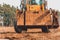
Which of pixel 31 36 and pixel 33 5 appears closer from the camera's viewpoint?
pixel 31 36

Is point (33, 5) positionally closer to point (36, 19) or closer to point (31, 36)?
point (36, 19)

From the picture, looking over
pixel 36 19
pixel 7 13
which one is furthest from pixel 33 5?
pixel 7 13

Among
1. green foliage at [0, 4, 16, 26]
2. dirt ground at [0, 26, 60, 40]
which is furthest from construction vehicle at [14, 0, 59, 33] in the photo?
green foliage at [0, 4, 16, 26]

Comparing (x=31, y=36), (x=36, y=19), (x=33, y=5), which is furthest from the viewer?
(x=33, y=5)

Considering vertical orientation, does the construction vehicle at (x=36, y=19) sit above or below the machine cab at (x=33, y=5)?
below

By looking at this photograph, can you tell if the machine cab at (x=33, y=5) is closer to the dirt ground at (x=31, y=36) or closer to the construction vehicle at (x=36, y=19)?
the construction vehicle at (x=36, y=19)

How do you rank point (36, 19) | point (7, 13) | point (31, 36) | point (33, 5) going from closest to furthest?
point (31, 36)
point (36, 19)
point (33, 5)
point (7, 13)

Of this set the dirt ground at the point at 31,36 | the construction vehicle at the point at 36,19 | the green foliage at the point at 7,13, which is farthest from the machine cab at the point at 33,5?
the green foliage at the point at 7,13

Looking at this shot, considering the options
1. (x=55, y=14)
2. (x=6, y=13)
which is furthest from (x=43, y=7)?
(x=6, y=13)

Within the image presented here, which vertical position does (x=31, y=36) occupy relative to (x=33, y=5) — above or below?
below

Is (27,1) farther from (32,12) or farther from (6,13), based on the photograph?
(6,13)

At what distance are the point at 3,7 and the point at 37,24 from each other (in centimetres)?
6291

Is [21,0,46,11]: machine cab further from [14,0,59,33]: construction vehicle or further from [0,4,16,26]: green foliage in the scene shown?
[0,4,16,26]: green foliage

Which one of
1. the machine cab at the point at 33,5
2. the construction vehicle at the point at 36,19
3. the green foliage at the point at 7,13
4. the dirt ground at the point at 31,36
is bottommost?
the green foliage at the point at 7,13
